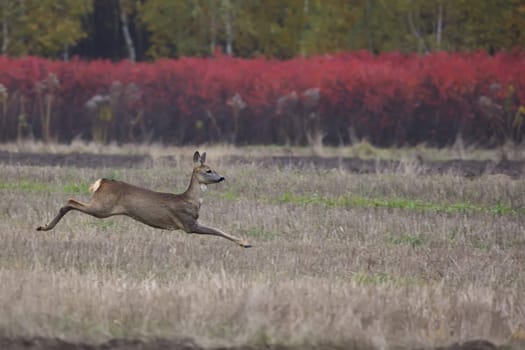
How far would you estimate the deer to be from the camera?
46.4 ft

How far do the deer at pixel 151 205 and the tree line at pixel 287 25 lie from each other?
80.6 ft

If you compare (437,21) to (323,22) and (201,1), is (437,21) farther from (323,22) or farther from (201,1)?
(201,1)

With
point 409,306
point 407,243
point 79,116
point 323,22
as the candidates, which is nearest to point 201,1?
point 323,22

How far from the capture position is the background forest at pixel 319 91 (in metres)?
33.9

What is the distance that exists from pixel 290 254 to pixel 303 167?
33.7ft

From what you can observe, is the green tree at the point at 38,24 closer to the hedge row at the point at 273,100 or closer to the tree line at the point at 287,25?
the tree line at the point at 287,25

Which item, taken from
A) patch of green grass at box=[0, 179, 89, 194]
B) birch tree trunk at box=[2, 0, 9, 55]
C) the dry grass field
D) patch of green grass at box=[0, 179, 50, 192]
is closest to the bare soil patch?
the dry grass field

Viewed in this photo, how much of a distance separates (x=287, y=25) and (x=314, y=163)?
18.7m

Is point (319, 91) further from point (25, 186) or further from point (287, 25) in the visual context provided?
point (25, 186)

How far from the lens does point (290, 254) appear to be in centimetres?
1409

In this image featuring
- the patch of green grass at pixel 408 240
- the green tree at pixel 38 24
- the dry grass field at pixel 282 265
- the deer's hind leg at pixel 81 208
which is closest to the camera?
the dry grass field at pixel 282 265

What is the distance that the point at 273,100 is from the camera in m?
35.5

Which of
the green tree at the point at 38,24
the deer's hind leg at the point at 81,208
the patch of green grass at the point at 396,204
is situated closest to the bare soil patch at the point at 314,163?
the patch of green grass at the point at 396,204

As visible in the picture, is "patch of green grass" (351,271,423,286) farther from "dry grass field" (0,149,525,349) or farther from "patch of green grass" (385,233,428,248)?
"patch of green grass" (385,233,428,248)
